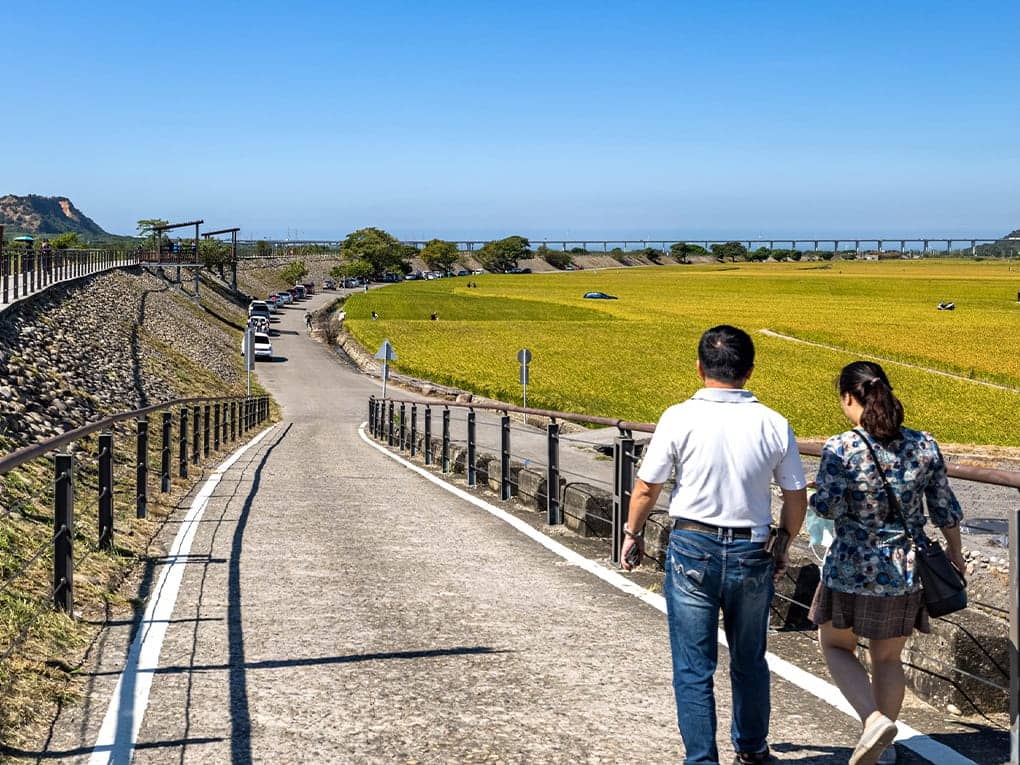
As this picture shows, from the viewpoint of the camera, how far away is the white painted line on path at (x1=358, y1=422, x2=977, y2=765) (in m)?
4.91

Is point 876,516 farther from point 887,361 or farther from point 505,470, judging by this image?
point 887,361

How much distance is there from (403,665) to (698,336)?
252 ft

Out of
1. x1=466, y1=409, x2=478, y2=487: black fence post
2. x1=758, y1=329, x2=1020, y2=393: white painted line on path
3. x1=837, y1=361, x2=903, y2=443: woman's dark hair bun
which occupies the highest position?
x1=837, y1=361, x2=903, y2=443: woman's dark hair bun

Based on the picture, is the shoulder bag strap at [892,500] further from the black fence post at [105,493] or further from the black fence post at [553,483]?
the black fence post at [553,483]

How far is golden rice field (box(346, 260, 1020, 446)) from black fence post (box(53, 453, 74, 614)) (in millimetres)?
32980

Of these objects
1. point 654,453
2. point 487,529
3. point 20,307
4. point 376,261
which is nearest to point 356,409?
point 20,307

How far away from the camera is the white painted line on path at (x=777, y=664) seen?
4906 millimetres

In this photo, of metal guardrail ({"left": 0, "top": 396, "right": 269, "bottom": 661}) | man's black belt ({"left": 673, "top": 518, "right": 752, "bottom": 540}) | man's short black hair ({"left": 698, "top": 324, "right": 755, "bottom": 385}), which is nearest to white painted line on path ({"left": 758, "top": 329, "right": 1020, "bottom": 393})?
metal guardrail ({"left": 0, "top": 396, "right": 269, "bottom": 661})

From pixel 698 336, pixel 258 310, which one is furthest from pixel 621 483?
pixel 258 310

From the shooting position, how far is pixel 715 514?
433 cm

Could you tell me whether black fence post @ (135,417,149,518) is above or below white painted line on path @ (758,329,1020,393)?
above

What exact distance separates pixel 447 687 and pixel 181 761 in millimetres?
1463

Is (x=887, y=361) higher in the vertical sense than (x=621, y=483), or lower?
lower

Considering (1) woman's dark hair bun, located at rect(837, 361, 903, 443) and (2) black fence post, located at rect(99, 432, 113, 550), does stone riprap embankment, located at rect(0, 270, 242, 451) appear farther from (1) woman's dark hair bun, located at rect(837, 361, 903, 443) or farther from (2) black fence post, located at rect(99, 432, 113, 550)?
(1) woman's dark hair bun, located at rect(837, 361, 903, 443)
